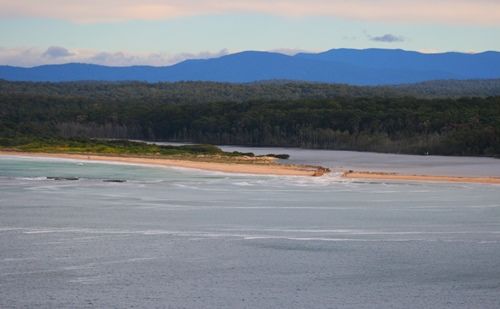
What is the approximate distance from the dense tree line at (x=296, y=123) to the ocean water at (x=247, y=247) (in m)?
26.9

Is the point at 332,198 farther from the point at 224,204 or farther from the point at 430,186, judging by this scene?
the point at 430,186

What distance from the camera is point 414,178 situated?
1395 inches

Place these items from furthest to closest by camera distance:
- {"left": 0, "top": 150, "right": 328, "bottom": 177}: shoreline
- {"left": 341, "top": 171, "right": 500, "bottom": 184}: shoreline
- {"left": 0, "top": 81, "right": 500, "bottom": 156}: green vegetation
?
{"left": 0, "top": 81, "right": 500, "bottom": 156}: green vegetation < {"left": 0, "top": 150, "right": 328, "bottom": 177}: shoreline < {"left": 341, "top": 171, "right": 500, "bottom": 184}: shoreline

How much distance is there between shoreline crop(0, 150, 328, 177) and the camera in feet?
126

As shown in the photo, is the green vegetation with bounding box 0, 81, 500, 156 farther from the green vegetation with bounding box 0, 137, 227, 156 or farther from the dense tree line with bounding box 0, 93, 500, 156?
the green vegetation with bounding box 0, 137, 227, 156

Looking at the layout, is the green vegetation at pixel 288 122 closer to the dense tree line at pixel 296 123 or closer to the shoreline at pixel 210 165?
the dense tree line at pixel 296 123

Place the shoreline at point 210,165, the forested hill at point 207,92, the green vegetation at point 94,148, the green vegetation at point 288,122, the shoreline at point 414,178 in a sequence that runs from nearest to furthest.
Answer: the shoreline at point 414,178
the shoreline at point 210,165
the green vegetation at point 94,148
the green vegetation at point 288,122
the forested hill at point 207,92

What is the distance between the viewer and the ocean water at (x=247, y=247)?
14414 mm

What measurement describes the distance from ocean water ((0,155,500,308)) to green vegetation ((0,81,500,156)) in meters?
22.8

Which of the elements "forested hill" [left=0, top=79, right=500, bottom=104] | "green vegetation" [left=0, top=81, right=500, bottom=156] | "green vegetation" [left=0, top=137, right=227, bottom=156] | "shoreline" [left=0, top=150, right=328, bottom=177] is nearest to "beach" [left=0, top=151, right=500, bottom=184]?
"shoreline" [left=0, top=150, right=328, bottom=177]

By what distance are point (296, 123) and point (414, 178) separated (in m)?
34.4

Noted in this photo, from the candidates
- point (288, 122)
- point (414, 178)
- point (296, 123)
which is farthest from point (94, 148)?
point (288, 122)

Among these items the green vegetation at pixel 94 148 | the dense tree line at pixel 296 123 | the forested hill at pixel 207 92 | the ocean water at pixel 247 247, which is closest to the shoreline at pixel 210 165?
the green vegetation at pixel 94 148

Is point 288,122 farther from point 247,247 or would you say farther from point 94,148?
point 247,247
